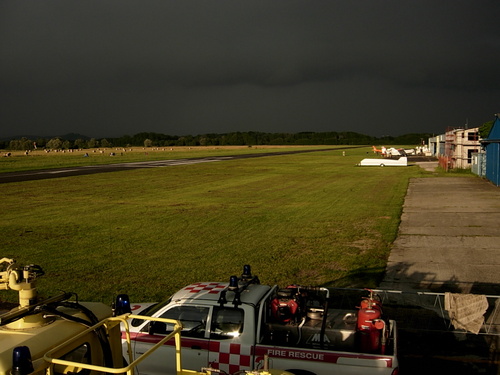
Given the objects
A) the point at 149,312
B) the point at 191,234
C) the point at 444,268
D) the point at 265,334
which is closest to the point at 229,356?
the point at 265,334

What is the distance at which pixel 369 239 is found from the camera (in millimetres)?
18938

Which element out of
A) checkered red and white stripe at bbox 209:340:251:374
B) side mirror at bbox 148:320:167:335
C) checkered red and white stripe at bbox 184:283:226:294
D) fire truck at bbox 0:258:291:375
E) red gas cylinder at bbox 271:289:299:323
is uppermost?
fire truck at bbox 0:258:291:375

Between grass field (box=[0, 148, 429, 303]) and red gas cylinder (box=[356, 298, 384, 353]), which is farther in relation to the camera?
grass field (box=[0, 148, 429, 303])

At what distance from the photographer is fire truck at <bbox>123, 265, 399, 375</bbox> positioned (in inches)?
273

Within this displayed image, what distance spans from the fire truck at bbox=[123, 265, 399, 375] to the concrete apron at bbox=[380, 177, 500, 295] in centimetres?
577

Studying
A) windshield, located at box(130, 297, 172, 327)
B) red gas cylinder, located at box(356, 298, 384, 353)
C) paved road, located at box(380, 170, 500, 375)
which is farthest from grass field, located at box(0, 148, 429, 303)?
red gas cylinder, located at box(356, 298, 384, 353)

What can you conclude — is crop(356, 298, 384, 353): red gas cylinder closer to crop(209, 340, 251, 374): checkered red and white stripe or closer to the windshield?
crop(209, 340, 251, 374): checkered red and white stripe

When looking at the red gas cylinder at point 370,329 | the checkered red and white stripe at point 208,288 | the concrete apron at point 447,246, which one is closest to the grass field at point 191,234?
the concrete apron at point 447,246

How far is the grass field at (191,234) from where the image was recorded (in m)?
14.0

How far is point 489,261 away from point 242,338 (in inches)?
443

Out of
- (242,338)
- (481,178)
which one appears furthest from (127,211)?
(481,178)

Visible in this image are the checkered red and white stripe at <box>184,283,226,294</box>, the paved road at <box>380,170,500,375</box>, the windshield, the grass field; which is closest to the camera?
the windshield

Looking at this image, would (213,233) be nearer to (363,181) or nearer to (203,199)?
(203,199)

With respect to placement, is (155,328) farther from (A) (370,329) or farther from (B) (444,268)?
(B) (444,268)
